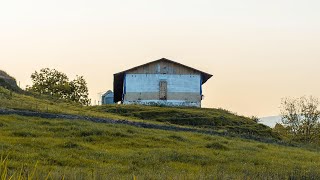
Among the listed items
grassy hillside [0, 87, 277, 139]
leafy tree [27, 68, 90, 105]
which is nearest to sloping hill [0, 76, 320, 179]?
grassy hillside [0, 87, 277, 139]

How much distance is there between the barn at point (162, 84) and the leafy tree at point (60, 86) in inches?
975

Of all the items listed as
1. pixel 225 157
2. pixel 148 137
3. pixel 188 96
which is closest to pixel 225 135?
pixel 148 137

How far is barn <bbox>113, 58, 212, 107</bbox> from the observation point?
6325cm

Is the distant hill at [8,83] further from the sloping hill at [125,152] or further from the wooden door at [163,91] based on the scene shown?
the sloping hill at [125,152]

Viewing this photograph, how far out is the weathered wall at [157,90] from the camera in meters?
63.2

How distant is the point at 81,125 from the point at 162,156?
8.65m

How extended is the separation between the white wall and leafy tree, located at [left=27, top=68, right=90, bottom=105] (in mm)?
25231

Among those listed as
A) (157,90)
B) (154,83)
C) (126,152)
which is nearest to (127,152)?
(126,152)

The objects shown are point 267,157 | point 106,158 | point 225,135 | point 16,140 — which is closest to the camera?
Result: point 106,158

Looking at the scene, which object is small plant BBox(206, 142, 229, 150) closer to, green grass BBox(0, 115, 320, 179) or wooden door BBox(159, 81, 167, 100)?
green grass BBox(0, 115, 320, 179)

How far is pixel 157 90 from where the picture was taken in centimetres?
6319

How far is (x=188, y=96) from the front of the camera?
2512 inches

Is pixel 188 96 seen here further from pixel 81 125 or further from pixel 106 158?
pixel 106 158

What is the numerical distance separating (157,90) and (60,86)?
28126 millimetres
